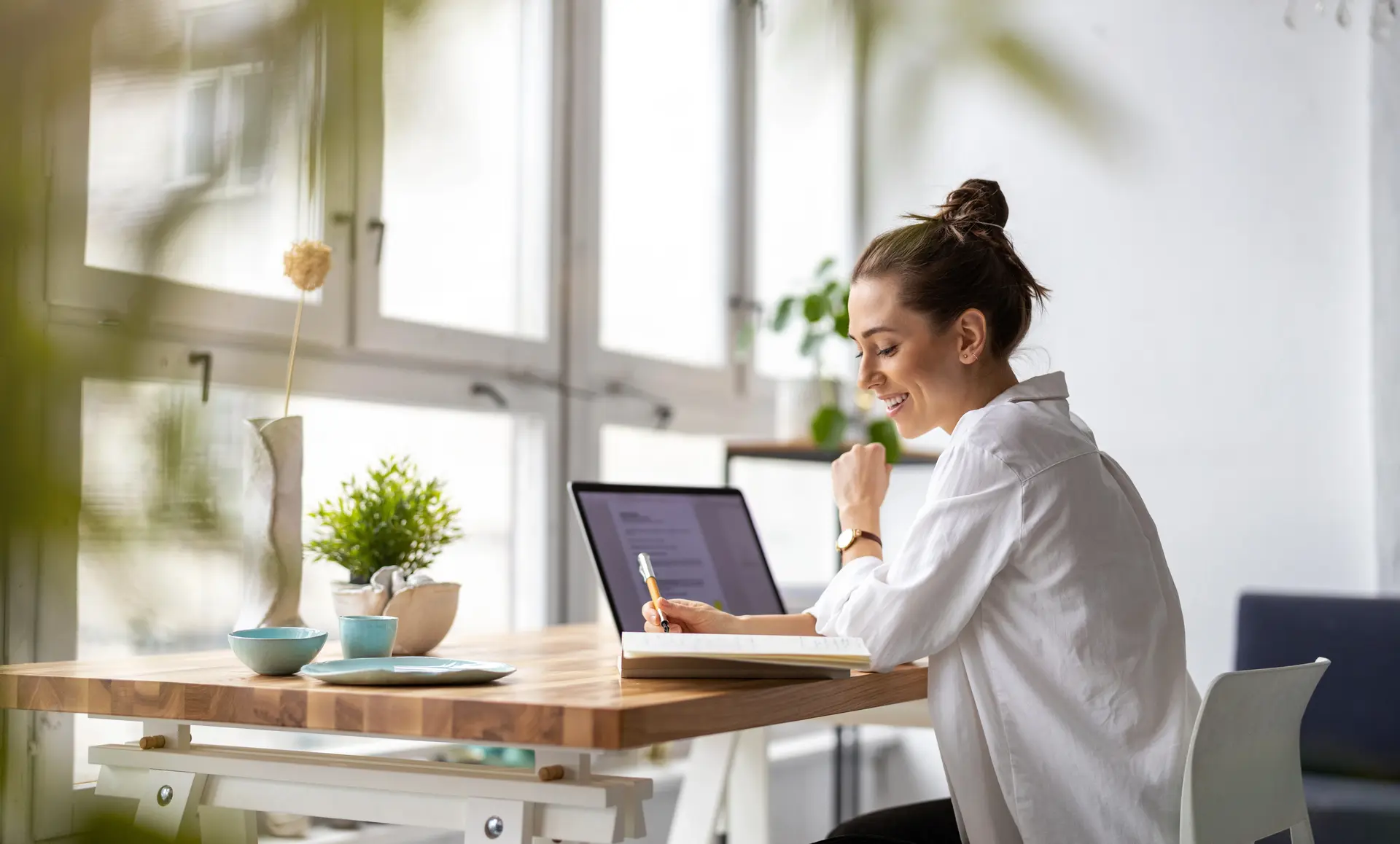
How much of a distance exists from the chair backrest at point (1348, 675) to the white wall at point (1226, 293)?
12.1 inches

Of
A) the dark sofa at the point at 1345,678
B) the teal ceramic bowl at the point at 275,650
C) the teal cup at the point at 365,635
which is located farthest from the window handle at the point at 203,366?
the dark sofa at the point at 1345,678

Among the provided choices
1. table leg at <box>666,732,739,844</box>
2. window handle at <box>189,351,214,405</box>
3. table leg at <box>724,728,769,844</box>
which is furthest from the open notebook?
table leg at <box>724,728,769,844</box>

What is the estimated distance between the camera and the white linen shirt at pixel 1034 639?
1.24 m

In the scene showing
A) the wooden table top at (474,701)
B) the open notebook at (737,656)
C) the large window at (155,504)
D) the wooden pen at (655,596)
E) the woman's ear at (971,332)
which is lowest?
the wooden table top at (474,701)

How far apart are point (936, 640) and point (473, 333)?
1.45m

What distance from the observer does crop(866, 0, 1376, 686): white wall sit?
299cm

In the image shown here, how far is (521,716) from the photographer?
0.97 meters

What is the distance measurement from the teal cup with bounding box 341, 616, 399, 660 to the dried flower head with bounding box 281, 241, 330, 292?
0.37m

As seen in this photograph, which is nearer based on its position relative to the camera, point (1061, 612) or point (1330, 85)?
point (1061, 612)

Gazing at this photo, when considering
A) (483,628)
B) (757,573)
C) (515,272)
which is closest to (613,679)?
(757,573)

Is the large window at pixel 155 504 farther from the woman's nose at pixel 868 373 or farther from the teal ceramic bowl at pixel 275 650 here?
the woman's nose at pixel 868 373

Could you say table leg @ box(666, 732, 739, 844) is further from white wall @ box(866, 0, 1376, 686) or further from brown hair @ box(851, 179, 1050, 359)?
white wall @ box(866, 0, 1376, 686)

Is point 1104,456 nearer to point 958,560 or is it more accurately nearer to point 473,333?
point 958,560

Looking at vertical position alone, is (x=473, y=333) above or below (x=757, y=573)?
above
